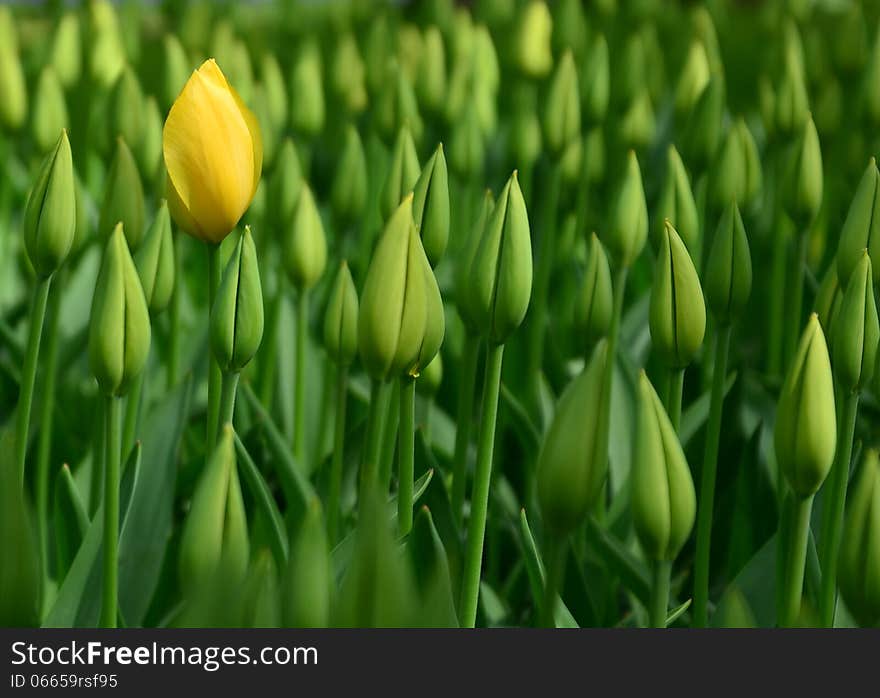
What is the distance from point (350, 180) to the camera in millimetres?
1934

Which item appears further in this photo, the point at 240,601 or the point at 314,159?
the point at 314,159

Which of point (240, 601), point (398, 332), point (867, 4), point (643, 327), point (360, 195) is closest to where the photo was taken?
point (240, 601)

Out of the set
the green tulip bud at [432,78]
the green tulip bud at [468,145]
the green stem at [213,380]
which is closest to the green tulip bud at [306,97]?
the green tulip bud at [432,78]

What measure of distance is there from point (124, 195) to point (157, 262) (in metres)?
0.15

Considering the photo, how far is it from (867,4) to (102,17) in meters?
2.38

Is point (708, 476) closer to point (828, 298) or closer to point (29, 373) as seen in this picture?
point (828, 298)

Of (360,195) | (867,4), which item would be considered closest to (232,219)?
(360,195)

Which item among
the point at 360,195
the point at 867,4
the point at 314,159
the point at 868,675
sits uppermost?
the point at 867,4

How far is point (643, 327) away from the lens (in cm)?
211

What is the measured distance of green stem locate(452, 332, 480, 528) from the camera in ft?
4.27

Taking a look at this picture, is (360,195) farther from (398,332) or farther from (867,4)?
(867,4)

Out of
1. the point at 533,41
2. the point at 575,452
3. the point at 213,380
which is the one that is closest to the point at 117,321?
the point at 213,380

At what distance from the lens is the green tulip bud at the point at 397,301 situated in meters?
0.96

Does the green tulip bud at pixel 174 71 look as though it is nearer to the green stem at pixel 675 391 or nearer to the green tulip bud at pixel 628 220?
the green tulip bud at pixel 628 220
